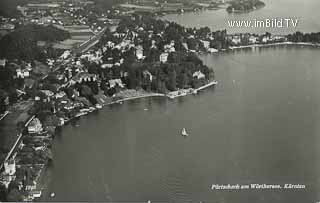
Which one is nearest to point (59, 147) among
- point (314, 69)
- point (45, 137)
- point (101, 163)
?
point (45, 137)

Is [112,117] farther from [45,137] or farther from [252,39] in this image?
[252,39]

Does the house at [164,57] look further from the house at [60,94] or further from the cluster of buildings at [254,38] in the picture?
the house at [60,94]

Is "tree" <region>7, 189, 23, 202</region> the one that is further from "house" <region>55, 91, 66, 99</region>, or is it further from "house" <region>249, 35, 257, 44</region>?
"house" <region>249, 35, 257, 44</region>

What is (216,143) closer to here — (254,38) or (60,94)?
(254,38)

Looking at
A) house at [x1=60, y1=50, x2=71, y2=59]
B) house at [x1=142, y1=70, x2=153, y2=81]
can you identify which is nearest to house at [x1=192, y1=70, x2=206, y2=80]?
house at [x1=142, y1=70, x2=153, y2=81]

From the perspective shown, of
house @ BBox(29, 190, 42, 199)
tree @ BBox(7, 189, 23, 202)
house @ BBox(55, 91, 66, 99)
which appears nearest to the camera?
tree @ BBox(7, 189, 23, 202)

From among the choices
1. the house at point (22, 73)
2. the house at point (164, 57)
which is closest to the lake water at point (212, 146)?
the house at point (164, 57)

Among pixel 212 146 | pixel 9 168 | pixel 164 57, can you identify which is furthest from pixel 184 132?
pixel 9 168
